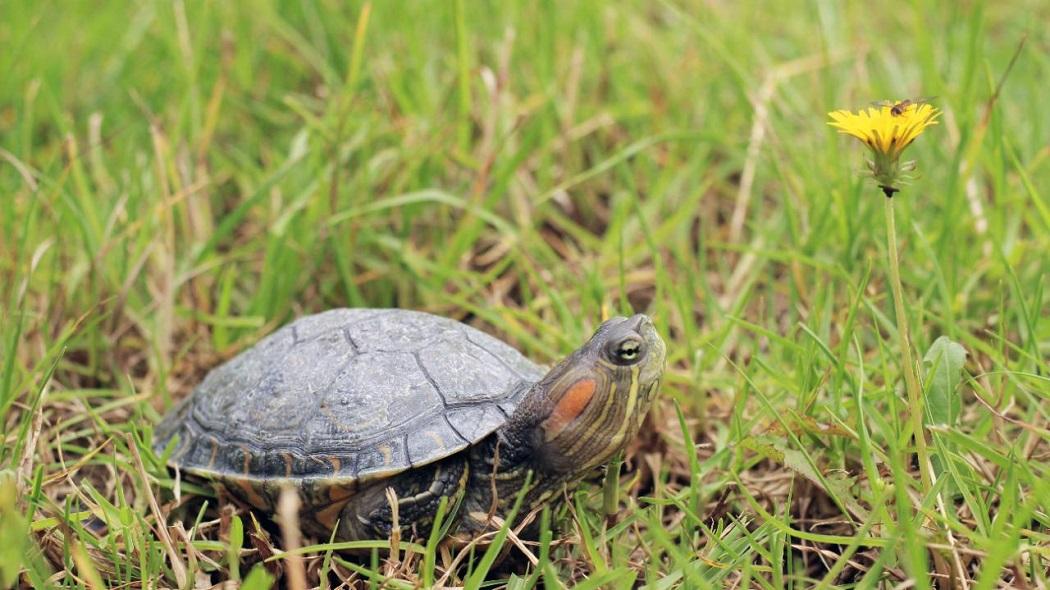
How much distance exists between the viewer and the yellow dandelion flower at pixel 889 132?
1.95 metres

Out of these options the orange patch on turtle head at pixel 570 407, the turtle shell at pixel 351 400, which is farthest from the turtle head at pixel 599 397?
the turtle shell at pixel 351 400

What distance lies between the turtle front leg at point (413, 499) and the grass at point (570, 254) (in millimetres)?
106

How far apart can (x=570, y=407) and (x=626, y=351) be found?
0.21m

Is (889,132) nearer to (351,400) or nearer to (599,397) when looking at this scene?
(599,397)

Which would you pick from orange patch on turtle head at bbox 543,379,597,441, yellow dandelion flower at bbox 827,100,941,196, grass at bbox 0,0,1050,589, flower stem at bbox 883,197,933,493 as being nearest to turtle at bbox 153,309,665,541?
orange patch on turtle head at bbox 543,379,597,441

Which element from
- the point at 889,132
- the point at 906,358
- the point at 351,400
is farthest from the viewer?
the point at 351,400

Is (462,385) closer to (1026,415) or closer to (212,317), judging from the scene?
(212,317)

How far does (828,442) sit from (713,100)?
2621mm

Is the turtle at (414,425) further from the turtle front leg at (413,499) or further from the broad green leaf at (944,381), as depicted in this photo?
the broad green leaf at (944,381)

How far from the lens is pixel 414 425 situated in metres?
2.46

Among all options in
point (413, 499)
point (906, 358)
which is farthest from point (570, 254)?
point (906, 358)

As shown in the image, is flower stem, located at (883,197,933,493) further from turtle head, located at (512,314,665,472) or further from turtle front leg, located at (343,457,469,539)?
turtle front leg, located at (343,457,469,539)

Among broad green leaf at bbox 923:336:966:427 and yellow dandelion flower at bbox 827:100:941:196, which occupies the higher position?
yellow dandelion flower at bbox 827:100:941:196

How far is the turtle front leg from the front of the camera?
245cm
